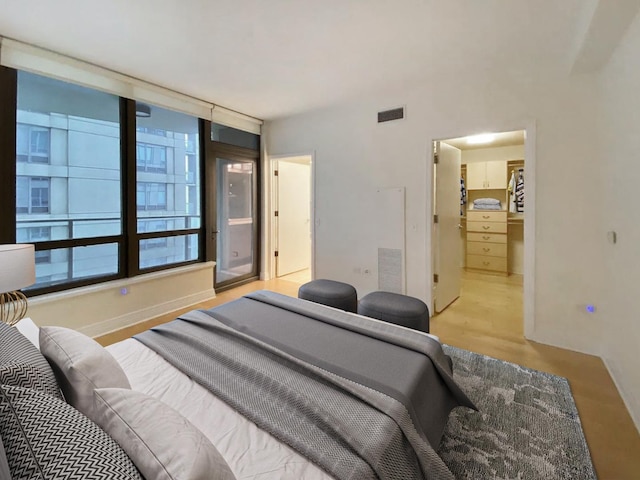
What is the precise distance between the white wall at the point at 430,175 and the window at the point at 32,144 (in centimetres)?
286

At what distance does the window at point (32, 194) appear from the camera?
262 cm

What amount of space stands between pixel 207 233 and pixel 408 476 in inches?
146

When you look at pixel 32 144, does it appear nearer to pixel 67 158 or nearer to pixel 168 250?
pixel 67 158

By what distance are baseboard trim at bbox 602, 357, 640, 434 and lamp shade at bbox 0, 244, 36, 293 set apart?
3.54 m

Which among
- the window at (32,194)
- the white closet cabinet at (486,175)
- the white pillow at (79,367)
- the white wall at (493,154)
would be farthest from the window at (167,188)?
the white wall at (493,154)

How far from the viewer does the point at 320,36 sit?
2.38 metres

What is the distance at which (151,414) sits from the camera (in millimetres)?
835

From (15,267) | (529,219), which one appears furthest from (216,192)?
(529,219)

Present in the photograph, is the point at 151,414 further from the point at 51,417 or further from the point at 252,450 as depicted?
the point at 252,450

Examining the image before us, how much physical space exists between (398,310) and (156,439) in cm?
206

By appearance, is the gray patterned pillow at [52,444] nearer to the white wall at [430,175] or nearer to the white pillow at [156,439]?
the white pillow at [156,439]

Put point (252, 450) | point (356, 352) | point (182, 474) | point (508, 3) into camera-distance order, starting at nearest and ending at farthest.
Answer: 1. point (182, 474)
2. point (252, 450)
3. point (356, 352)
4. point (508, 3)

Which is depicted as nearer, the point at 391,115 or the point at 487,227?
the point at 391,115

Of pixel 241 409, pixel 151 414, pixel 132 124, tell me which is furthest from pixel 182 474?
pixel 132 124
